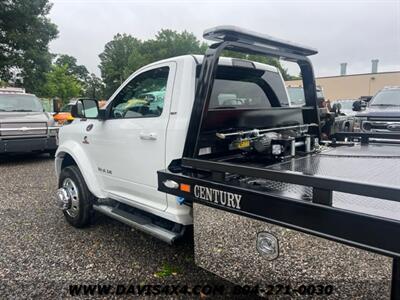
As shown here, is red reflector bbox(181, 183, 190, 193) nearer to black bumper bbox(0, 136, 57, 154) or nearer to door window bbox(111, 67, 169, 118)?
door window bbox(111, 67, 169, 118)

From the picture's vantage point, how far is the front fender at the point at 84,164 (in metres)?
3.98

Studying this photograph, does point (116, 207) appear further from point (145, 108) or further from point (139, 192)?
point (145, 108)

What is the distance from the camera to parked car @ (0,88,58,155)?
8.52m

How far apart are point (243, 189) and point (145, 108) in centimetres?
169

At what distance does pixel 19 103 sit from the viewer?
31.8ft

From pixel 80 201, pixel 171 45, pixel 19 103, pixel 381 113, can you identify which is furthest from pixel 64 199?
pixel 171 45

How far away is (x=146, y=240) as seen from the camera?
157 inches

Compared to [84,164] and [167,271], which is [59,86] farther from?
[167,271]

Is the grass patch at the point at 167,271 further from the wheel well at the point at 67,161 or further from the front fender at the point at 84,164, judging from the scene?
the wheel well at the point at 67,161

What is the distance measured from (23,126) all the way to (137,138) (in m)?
6.73

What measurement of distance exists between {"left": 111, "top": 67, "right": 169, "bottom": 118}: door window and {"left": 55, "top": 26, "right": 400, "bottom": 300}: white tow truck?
0.05 feet

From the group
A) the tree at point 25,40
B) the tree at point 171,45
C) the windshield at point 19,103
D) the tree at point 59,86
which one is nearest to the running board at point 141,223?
the windshield at point 19,103

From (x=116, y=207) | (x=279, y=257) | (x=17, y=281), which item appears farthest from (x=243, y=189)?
(x=17, y=281)

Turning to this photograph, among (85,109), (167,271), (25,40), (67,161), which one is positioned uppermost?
(25,40)
